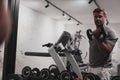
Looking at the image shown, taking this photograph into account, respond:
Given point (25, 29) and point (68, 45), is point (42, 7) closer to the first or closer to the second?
point (25, 29)

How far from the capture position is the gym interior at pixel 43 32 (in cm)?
268

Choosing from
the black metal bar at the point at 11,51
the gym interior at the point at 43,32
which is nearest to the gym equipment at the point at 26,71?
the gym interior at the point at 43,32

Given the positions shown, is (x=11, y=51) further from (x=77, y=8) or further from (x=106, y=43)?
(x=77, y=8)

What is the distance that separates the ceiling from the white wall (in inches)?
5.0

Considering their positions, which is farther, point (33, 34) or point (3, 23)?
point (33, 34)

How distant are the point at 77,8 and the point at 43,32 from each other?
955 millimetres

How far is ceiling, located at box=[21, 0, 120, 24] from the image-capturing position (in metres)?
3.71

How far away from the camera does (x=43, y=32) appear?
3.92 meters

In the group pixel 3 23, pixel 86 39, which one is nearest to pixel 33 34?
pixel 86 39

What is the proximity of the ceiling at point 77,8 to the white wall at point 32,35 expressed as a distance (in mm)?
126

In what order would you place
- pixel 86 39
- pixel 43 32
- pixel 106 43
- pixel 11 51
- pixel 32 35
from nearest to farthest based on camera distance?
pixel 106 43, pixel 11 51, pixel 32 35, pixel 43 32, pixel 86 39

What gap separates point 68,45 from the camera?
2.78 meters

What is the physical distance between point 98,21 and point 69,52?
0.94 meters

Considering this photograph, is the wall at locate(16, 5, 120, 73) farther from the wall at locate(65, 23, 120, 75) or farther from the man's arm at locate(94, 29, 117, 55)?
the man's arm at locate(94, 29, 117, 55)
